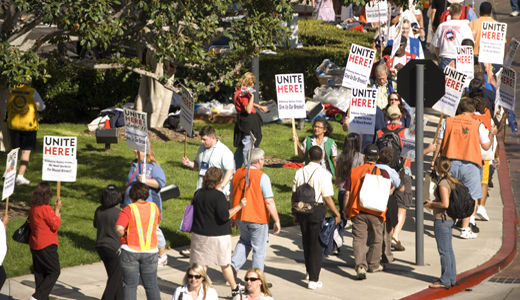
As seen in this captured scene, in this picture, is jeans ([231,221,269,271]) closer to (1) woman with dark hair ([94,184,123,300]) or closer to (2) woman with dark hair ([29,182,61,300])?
(1) woman with dark hair ([94,184,123,300])

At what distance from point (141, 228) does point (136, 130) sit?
2720mm

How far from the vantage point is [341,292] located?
11.6 metres

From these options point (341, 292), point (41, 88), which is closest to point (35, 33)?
point (41, 88)

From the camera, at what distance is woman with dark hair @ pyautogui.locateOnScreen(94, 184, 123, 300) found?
10602 millimetres

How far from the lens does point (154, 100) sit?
69.6 feet

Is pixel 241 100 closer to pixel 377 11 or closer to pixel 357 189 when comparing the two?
pixel 357 189

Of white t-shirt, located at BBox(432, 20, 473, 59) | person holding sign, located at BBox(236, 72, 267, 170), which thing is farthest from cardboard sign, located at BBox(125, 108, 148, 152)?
white t-shirt, located at BBox(432, 20, 473, 59)

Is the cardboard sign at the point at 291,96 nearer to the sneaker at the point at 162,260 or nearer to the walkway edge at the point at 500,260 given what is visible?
the walkway edge at the point at 500,260

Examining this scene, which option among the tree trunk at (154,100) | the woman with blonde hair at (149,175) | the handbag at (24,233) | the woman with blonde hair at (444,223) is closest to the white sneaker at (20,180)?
the woman with blonde hair at (149,175)

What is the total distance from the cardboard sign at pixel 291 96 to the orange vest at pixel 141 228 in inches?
264

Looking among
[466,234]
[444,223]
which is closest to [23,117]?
[466,234]

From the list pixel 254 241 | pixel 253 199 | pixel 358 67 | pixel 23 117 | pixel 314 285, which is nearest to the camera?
pixel 253 199

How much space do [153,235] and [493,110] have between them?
29.2 ft

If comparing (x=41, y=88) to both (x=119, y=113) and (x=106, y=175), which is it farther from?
A: (x=106, y=175)
